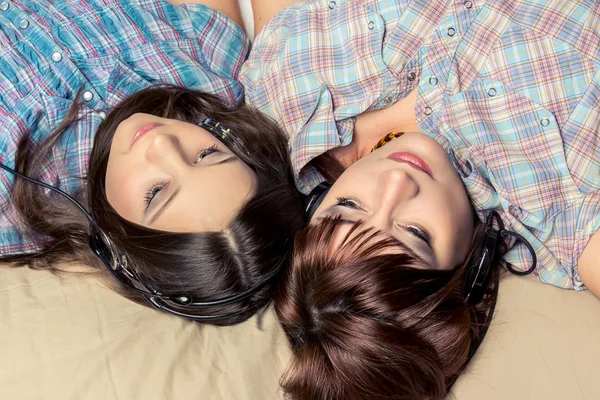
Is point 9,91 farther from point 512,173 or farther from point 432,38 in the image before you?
point 512,173

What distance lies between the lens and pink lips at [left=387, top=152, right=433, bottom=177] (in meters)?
1.02

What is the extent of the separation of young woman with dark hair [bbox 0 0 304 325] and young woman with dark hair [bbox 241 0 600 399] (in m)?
0.09

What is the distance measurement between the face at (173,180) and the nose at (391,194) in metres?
0.25

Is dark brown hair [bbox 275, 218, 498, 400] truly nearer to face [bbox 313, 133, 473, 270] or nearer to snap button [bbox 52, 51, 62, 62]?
face [bbox 313, 133, 473, 270]

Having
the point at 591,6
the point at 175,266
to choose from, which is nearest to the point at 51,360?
the point at 175,266

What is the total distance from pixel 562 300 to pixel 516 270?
0.33 ft

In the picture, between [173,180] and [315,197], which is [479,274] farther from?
[173,180]

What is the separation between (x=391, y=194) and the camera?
0.97 m

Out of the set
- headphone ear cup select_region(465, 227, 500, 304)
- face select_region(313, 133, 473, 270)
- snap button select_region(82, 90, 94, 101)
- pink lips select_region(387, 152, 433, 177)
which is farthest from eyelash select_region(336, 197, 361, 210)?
snap button select_region(82, 90, 94, 101)

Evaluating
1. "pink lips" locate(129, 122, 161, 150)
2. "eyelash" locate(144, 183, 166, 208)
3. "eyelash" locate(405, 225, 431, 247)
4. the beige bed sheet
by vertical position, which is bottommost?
the beige bed sheet

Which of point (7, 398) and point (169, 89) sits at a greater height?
point (169, 89)

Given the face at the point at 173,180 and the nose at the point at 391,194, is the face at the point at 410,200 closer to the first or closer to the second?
the nose at the point at 391,194

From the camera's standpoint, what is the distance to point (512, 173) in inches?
43.3

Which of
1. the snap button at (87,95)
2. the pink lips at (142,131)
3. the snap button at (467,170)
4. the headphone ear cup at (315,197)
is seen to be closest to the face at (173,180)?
the pink lips at (142,131)
